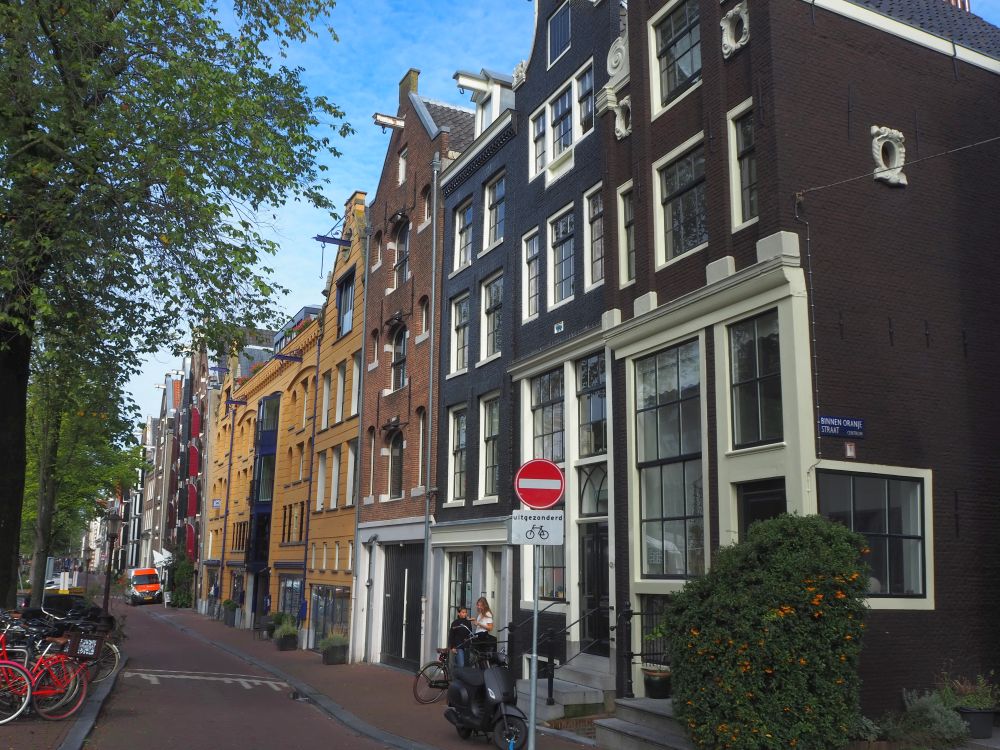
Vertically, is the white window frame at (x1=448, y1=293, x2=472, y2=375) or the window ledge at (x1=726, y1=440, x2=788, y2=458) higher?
the white window frame at (x1=448, y1=293, x2=472, y2=375)

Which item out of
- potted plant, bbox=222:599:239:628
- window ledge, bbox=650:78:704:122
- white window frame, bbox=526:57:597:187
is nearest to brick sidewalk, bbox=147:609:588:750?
window ledge, bbox=650:78:704:122

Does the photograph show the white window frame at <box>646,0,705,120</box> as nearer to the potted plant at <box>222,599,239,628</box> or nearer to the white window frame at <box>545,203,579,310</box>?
the white window frame at <box>545,203,579,310</box>

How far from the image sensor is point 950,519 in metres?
12.0

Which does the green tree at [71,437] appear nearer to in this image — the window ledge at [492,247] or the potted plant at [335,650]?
the potted plant at [335,650]

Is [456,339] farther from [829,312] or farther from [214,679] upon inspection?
[829,312]

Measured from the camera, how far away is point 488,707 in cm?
1220

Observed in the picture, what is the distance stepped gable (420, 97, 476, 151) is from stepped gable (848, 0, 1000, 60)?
13273 mm

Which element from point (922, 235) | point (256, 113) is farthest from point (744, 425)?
point (256, 113)

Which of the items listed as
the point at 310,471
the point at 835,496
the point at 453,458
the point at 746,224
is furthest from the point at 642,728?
the point at 310,471

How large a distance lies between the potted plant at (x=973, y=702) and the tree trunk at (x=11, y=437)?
12.8 metres

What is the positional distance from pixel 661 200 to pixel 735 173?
1.87 metres

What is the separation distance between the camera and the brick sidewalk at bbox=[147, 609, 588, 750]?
13008mm

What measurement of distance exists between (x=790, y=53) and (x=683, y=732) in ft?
28.3

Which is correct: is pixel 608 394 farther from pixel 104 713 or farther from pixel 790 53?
pixel 104 713
